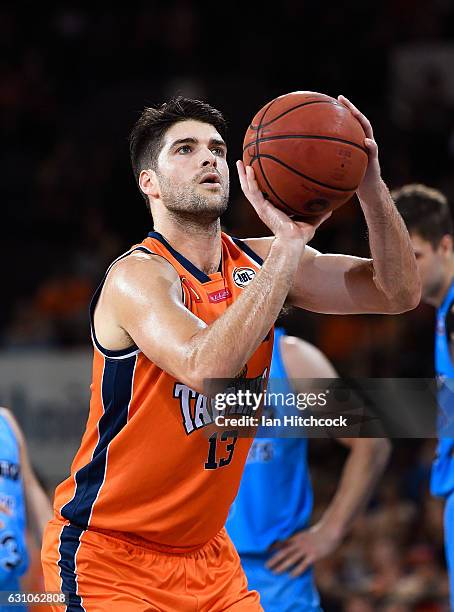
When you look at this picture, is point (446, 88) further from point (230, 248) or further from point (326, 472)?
point (230, 248)

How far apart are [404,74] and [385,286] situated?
24.2 ft

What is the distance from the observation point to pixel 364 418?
470 centimetres

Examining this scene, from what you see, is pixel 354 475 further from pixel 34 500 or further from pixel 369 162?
pixel 369 162

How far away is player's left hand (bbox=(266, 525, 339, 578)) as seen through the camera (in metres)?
4.79

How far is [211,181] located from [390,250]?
2.26 feet

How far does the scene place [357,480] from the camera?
501 cm

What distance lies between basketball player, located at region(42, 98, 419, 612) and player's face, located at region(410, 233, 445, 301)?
124 cm

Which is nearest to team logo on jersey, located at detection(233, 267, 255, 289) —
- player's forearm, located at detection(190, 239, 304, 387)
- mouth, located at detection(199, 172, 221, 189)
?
mouth, located at detection(199, 172, 221, 189)

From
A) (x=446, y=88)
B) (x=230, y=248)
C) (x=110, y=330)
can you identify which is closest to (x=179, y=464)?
(x=110, y=330)

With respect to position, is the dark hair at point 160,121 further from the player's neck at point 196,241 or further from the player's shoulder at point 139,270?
the player's shoulder at point 139,270

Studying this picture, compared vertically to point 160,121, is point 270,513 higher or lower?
lower

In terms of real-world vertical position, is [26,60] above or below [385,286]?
above

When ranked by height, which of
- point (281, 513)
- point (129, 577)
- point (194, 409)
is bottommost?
point (281, 513)

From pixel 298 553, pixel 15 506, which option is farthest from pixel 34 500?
pixel 298 553
